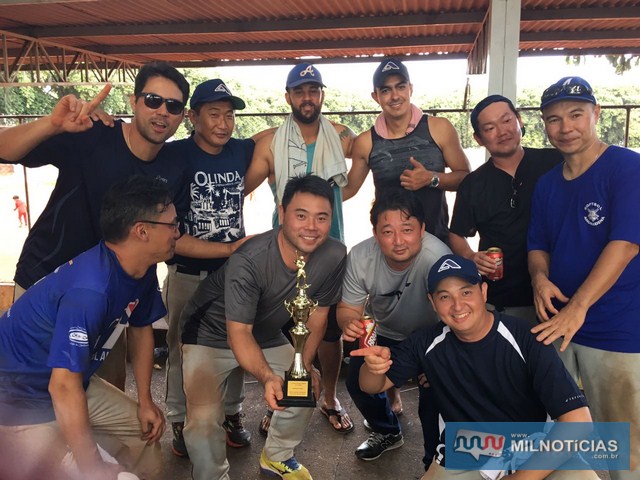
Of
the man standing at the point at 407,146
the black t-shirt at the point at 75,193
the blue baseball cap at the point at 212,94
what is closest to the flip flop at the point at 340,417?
the man standing at the point at 407,146

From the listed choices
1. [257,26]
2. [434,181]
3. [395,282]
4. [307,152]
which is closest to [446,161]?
[434,181]

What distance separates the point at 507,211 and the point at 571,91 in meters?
0.79

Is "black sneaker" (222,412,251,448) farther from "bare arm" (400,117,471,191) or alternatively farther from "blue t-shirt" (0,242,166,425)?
"bare arm" (400,117,471,191)

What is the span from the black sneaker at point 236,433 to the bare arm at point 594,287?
2.08 meters

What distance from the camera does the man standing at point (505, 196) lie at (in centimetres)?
312

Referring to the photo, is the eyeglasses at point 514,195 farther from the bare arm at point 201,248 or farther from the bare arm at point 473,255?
the bare arm at point 201,248

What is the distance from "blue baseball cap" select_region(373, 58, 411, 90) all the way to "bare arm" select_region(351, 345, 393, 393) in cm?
186

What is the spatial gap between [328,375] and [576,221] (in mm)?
1989

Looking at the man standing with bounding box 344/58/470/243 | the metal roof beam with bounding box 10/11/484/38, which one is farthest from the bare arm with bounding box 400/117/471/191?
A: the metal roof beam with bounding box 10/11/484/38

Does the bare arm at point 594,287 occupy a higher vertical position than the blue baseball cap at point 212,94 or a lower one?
lower

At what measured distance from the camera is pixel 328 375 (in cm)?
381

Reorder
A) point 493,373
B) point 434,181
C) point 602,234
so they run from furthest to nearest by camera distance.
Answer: point 434,181 → point 602,234 → point 493,373

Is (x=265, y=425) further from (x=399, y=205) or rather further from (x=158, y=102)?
(x=158, y=102)

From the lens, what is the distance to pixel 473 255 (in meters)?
3.09
